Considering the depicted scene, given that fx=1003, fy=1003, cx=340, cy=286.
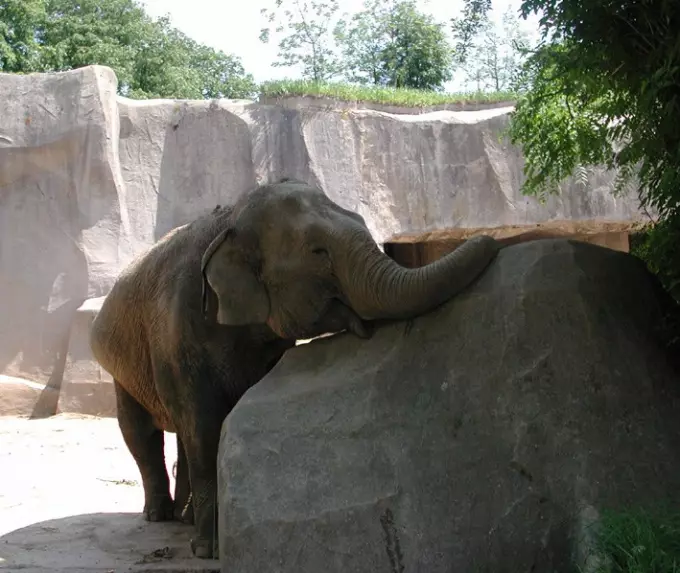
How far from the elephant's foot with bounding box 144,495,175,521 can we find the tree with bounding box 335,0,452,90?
14638 mm

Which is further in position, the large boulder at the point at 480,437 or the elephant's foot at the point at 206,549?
the elephant's foot at the point at 206,549

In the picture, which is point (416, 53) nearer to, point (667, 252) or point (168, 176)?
point (168, 176)

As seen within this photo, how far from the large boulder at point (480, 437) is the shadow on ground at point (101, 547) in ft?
3.59

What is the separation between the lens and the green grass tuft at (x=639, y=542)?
3.13 metres

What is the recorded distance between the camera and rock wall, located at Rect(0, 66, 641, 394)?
11.7 meters

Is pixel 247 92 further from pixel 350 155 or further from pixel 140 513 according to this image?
pixel 140 513

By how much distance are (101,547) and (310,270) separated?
2137 mm

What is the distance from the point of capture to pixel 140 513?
20.9 feet

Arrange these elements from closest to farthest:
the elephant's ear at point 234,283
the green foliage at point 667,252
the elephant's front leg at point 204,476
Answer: the green foliage at point 667,252, the elephant's ear at point 234,283, the elephant's front leg at point 204,476

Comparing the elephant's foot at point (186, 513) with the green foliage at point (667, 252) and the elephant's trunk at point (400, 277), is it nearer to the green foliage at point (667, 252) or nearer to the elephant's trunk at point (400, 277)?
the elephant's trunk at point (400, 277)

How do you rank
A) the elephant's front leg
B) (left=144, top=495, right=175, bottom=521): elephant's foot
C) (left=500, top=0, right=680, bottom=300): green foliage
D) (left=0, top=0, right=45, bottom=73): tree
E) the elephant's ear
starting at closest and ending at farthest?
(left=500, top=0, right=680, bottom=300): green foliage, the elephant's ear, the elephant's front leg, (left=144, top=495, right=175, bottom=521): elephant's foot, (left=0, top=0, right=45, bottom=73): tree

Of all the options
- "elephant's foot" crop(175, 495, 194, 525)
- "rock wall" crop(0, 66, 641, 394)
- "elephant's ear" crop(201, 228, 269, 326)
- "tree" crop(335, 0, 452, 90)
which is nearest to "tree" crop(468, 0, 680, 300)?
"elephant's ear" crop(201, 228, 269, 326)

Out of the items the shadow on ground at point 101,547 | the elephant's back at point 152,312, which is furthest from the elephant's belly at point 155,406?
the shadow on ground at point 101,547

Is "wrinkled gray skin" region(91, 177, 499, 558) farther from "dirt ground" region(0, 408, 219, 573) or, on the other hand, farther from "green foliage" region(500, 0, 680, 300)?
"green foliage" region(500, 0, 680, 300)
